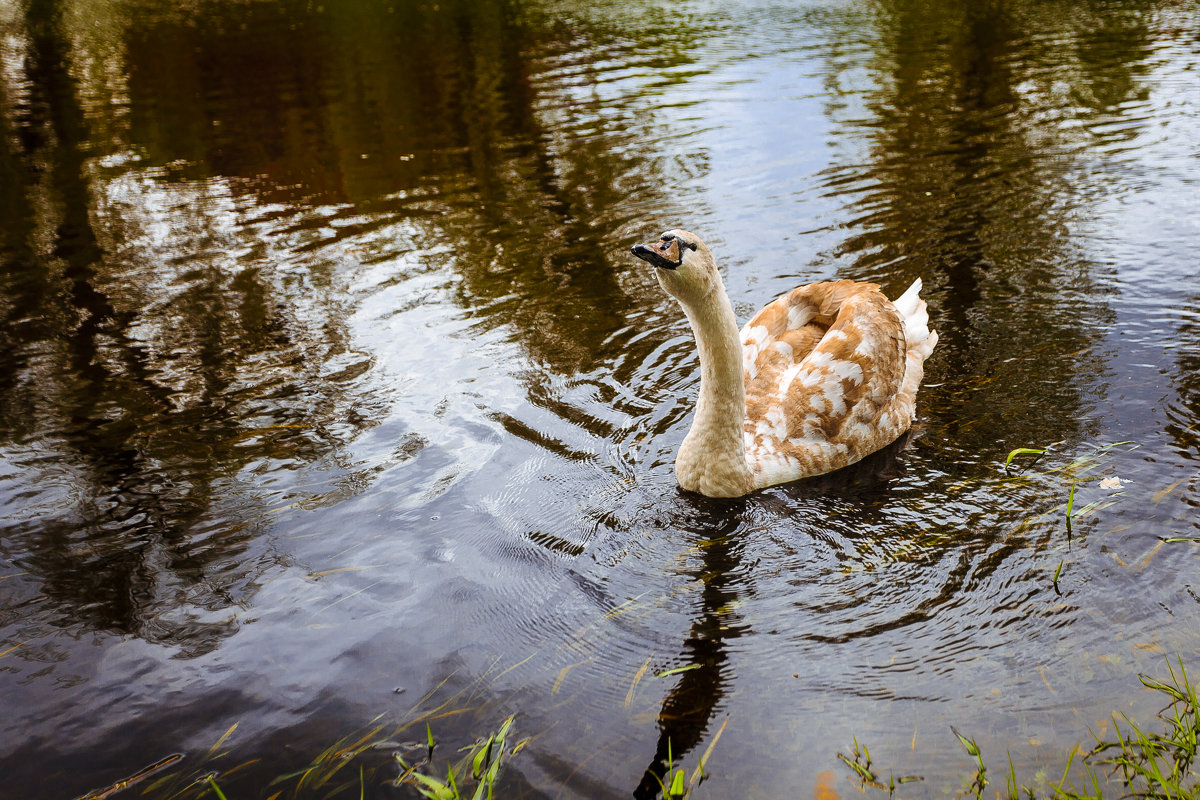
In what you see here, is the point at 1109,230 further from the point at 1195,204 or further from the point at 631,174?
the point at 631,174

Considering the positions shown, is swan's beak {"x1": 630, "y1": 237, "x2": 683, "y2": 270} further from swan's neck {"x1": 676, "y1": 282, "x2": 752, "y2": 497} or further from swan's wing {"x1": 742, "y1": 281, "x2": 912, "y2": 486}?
swan's wing {"x1": 742, "y1": 281, "x2": 912, "y2": 486}

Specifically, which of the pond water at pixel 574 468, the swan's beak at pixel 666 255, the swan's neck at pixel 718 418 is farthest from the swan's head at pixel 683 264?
the pond water at pixel 574 468

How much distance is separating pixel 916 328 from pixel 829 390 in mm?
1507

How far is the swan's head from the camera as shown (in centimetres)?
487

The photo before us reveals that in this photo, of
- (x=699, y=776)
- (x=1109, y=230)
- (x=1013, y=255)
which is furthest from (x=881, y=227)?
(x=699, y=776)

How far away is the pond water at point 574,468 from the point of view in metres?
4.13

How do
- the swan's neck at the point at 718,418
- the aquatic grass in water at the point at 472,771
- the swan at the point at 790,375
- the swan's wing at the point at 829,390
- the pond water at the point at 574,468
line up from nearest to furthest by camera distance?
the aquatic grass in water at the point at 472,771 < the pond water at the point at 574,468 < the swan at the point at 790,375 < the swan's neck at the point at 718,418 < the swan's wing at the point at 829,390

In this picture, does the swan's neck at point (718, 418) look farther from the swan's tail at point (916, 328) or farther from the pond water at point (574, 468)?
the swan's tail at point (916, 328)

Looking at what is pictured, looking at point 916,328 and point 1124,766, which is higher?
point 916,328

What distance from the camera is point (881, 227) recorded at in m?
10.5

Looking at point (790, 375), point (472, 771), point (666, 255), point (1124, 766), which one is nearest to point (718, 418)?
point (790, 375)

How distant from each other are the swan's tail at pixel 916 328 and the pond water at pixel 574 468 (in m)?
0.28

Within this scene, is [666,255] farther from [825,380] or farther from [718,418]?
[825,380]

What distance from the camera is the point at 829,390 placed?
6.25m
